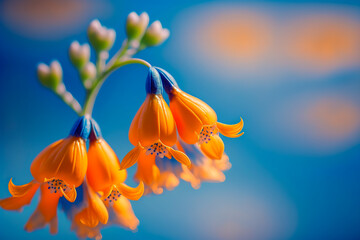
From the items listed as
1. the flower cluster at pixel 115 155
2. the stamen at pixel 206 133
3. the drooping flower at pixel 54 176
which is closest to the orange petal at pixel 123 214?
the flower cluster at pixel 115 155

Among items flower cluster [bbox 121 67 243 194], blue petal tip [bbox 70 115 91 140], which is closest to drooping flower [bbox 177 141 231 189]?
flower cluster [bbox 121 67 243 194]

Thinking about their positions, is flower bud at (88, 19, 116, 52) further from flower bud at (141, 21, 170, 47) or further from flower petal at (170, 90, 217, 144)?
flower petal at (170, 90, 217, 144)

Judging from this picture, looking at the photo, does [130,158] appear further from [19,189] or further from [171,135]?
[19,189]

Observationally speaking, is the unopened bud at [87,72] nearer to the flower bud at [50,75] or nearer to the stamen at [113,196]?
the flower bud at [50,75]

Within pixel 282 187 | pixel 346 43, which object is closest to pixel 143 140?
pixel 282 187

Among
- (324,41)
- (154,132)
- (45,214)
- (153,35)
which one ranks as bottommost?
(45,214)

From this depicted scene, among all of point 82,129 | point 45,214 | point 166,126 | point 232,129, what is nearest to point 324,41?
point 232,129
